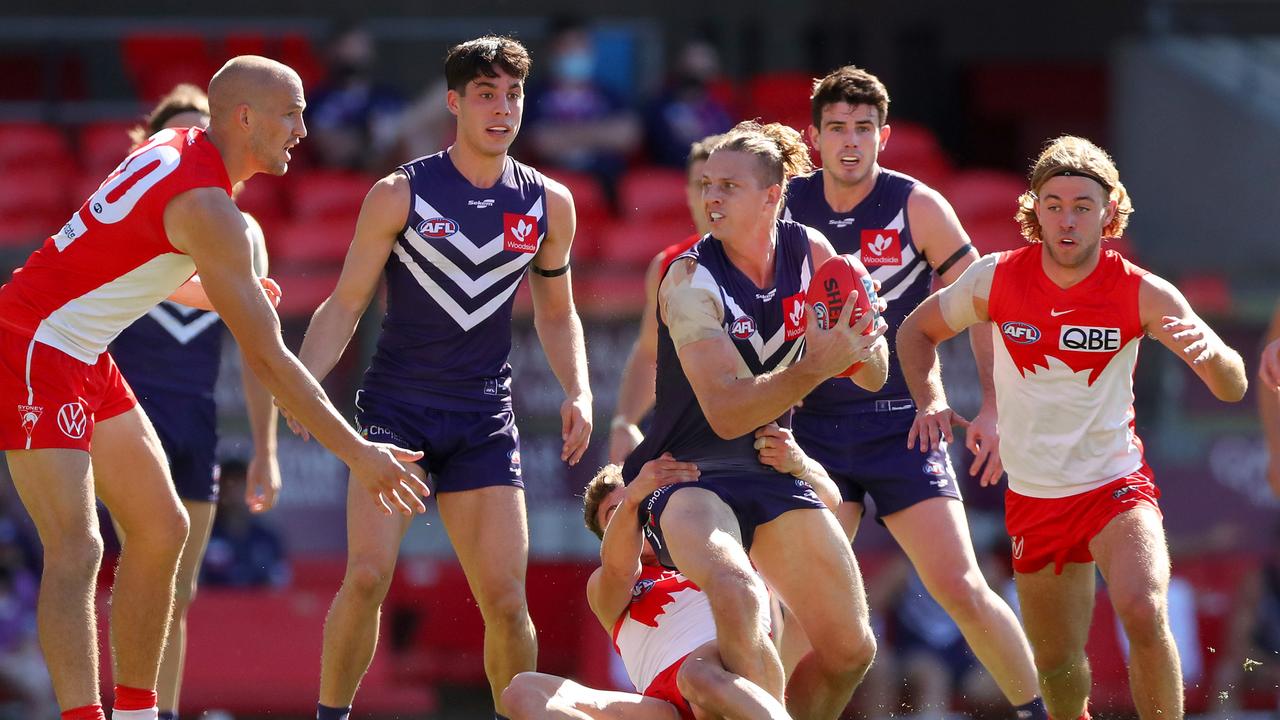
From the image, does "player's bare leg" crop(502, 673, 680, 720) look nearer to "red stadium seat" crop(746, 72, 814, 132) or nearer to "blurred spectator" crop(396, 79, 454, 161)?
"blurred spectator" crop(396, 79, 454, 161)

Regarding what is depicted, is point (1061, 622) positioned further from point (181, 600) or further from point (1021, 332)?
point (181, 600)

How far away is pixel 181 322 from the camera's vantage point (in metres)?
7.18

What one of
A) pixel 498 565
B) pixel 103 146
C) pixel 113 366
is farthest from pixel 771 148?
pixel 103 146

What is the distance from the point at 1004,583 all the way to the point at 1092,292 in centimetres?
449

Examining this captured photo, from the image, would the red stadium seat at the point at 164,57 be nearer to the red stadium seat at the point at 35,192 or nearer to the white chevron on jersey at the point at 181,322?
the red stadium seat at the point at 35,192

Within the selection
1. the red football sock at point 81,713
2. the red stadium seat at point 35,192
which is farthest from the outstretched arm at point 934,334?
the red stadium seat at point 35,192

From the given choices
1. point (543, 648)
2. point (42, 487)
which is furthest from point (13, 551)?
point (42, 487)

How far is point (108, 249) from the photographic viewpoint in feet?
18.4

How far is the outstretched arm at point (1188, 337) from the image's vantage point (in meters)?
5.77

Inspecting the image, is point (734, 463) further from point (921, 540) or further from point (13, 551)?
point (13, 551)

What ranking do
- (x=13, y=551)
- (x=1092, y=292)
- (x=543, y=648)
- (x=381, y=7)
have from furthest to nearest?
(x=381, y=7) → (x=543, y=648) → (x=13, y=551) → (x=1092, y=292)

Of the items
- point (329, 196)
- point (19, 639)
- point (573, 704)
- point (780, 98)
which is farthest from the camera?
point (780, 98)

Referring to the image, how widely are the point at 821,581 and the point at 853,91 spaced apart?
2.09 m

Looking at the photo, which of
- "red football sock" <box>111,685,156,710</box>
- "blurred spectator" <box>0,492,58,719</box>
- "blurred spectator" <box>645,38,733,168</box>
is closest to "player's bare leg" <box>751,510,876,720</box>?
"red football sock" <box>111,685,156,710</box>
